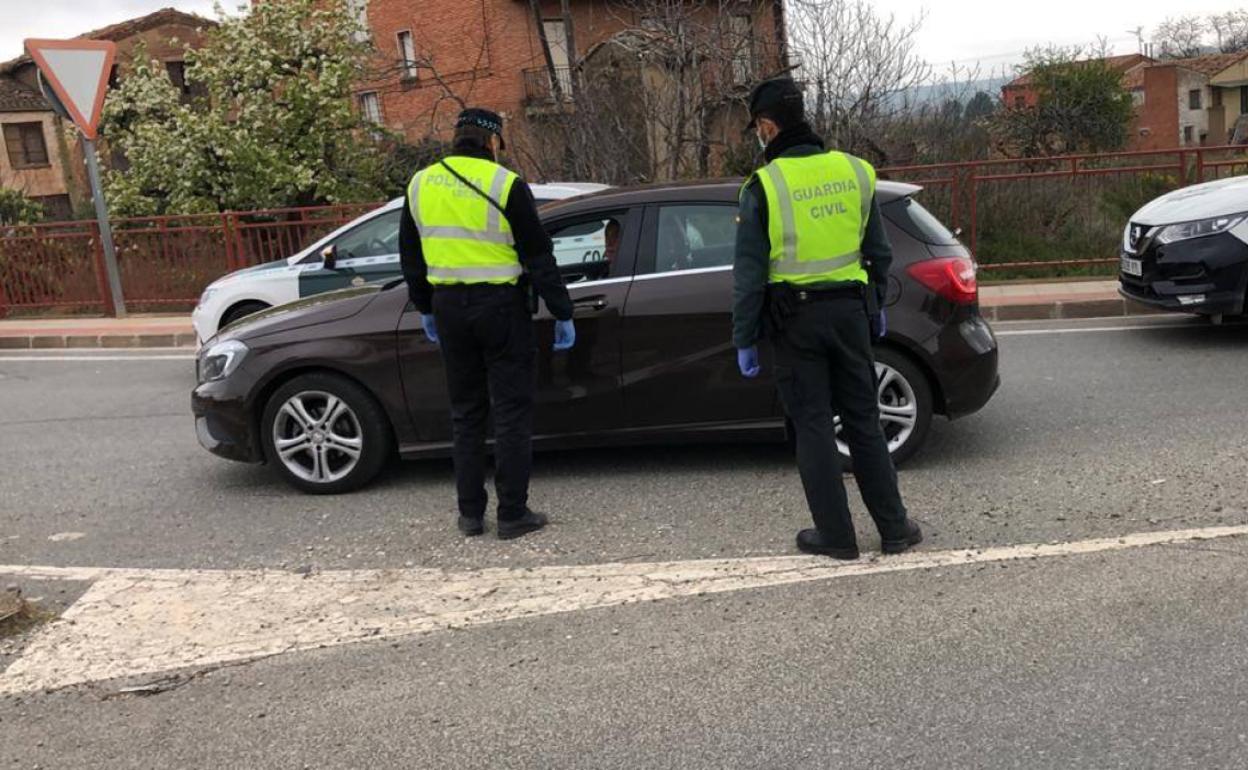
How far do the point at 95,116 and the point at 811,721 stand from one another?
1304 cm

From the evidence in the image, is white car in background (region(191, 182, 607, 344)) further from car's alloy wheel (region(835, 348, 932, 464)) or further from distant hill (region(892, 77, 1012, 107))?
distant hill (region(892, 77, 1012, 107))

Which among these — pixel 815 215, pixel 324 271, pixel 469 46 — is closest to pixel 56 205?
pixel 469 46

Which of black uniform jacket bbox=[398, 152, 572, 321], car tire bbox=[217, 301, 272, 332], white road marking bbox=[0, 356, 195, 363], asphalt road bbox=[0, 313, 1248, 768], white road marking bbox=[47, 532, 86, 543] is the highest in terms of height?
black uniform jacket bbox=[398, 152, 572, 321]

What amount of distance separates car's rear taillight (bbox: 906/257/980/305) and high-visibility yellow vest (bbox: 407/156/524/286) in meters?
2.13

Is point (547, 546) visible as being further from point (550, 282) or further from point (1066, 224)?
point (1066, 224)

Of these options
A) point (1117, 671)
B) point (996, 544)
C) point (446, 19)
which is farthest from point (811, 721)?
point (446, 19)

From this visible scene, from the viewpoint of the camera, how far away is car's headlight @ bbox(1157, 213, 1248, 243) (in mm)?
8094

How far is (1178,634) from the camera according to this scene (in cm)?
364

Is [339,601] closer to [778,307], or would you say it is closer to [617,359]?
[617,359]

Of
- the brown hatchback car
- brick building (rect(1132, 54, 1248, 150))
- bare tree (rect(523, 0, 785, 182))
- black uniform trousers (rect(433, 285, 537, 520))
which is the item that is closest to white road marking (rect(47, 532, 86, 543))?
the brown hatchback car

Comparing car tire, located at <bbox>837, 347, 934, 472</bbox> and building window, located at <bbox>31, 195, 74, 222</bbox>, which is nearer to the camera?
car tire, located at <bbox>837, 347, 934, 472</bbox>

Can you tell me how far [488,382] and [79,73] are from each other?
10.9 m

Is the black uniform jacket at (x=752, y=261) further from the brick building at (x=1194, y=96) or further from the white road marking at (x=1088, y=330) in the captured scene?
the brick building at (x=1194, y=96)

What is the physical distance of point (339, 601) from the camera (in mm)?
4387
